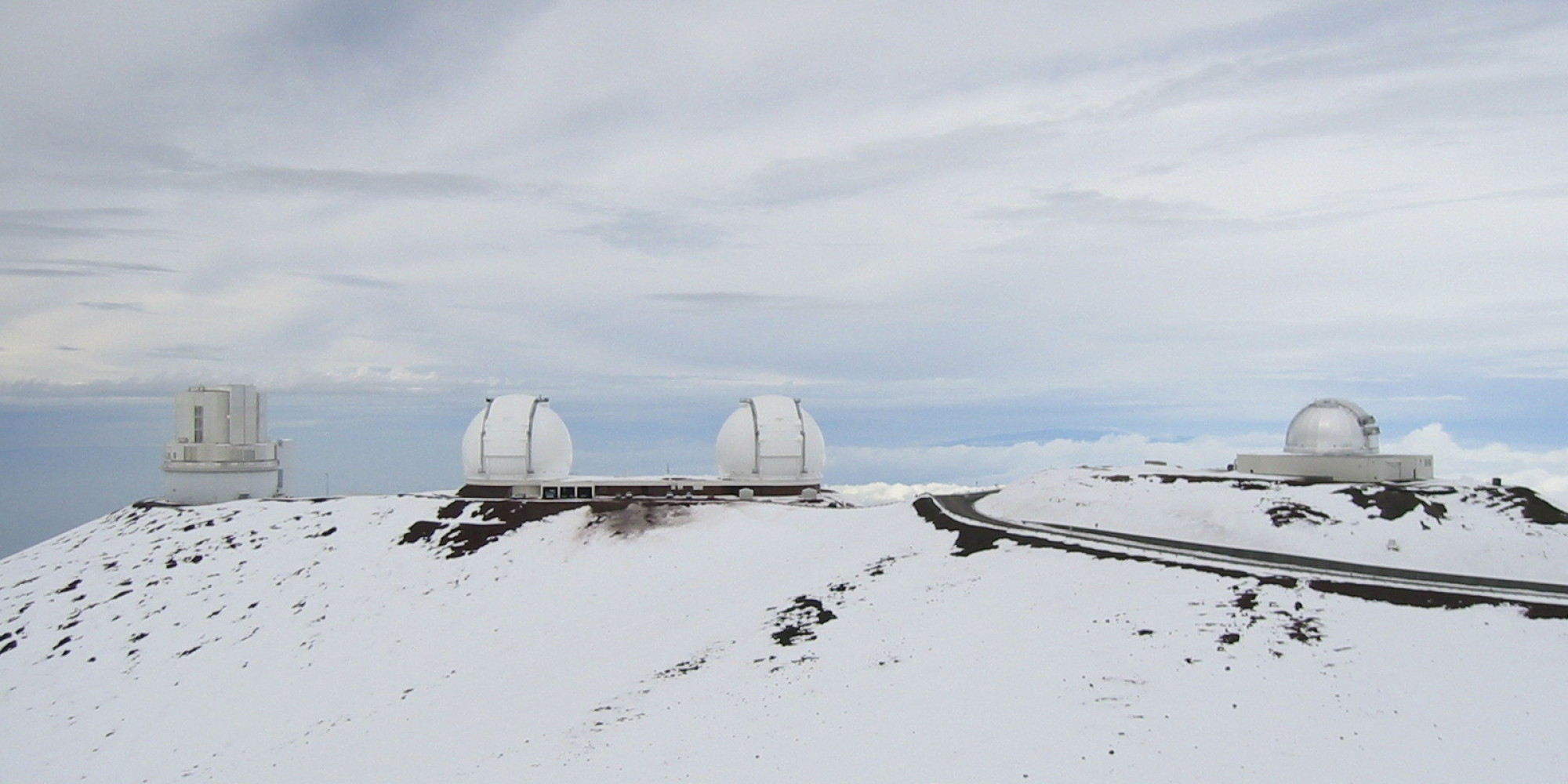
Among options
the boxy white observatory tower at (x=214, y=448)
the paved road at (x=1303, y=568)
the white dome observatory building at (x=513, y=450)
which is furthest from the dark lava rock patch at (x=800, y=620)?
the boxy white observatory tower at (x=214, y=448)

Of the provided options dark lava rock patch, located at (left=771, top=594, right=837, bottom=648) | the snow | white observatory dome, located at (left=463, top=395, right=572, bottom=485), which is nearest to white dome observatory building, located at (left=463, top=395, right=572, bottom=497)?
white observatory dome, located at (left=463, top=395, right=572, bottom=485)

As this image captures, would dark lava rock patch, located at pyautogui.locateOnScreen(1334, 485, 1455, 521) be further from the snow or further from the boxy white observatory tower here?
the boxy white observatory tower

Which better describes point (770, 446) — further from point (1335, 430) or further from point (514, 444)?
point (1335, 430)

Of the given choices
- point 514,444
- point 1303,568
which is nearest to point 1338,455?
point 1303,568

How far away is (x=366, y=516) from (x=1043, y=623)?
37.2 metres

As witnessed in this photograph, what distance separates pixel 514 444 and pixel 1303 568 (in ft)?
121

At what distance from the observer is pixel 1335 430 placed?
38.7 metres

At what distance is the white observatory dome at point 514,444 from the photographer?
5006 cm

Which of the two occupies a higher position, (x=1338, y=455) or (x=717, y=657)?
(x=1338, y=455)

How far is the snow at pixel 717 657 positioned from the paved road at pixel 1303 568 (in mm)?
944

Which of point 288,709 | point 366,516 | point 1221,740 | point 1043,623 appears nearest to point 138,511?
point 366,516

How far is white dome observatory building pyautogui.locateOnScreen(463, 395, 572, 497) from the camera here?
164 ft

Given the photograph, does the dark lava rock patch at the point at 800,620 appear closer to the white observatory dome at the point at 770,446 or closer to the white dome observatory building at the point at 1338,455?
the white observatory dome at the point at 770,446

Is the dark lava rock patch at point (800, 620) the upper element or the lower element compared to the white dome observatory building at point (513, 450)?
lower
